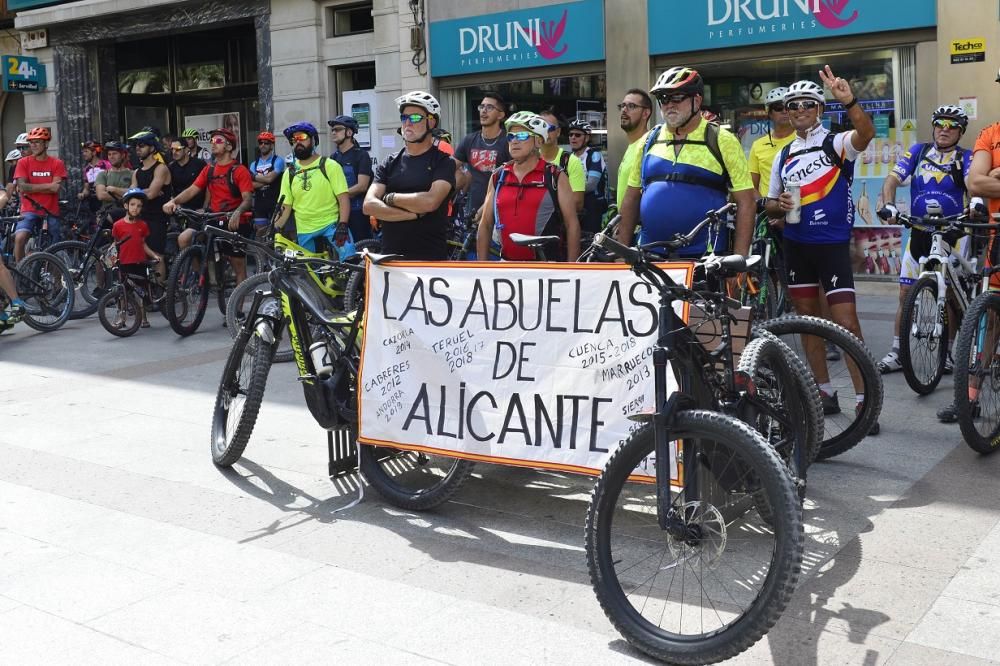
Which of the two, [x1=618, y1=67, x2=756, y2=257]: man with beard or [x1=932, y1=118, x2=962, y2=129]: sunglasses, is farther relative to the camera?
[x1=932, y1=118, x2=962, y2=129]: sunglasses

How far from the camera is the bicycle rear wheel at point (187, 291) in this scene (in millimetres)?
10977

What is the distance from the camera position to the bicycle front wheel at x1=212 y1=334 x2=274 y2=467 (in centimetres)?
586

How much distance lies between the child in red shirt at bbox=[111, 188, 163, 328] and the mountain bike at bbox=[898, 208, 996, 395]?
25.1 ft

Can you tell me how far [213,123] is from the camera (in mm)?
22422

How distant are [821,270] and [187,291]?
6.71 m

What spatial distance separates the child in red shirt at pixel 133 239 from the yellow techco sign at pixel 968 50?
8.63 metres

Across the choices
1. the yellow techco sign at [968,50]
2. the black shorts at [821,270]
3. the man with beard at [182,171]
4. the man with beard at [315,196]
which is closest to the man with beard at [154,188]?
the man with beard at [182,171]

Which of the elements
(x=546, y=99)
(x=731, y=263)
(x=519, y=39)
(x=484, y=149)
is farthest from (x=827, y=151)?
(x=519, y=39)


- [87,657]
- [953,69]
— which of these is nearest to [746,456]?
[87,657]

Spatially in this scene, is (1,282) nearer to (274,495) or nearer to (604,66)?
(274,495)

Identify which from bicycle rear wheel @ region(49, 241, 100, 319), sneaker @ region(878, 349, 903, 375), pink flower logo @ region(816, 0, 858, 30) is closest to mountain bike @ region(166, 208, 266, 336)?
bicycle rear wheel @ region(49, 241, 100, 319)

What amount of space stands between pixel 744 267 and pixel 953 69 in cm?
899

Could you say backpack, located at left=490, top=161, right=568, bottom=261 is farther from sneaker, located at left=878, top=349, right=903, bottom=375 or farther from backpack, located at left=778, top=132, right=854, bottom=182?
sneaker, located at left=878, top=349, right=903, bottom=375

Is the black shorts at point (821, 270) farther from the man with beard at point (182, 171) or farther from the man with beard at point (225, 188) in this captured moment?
the man with beard at point (182, 171)
